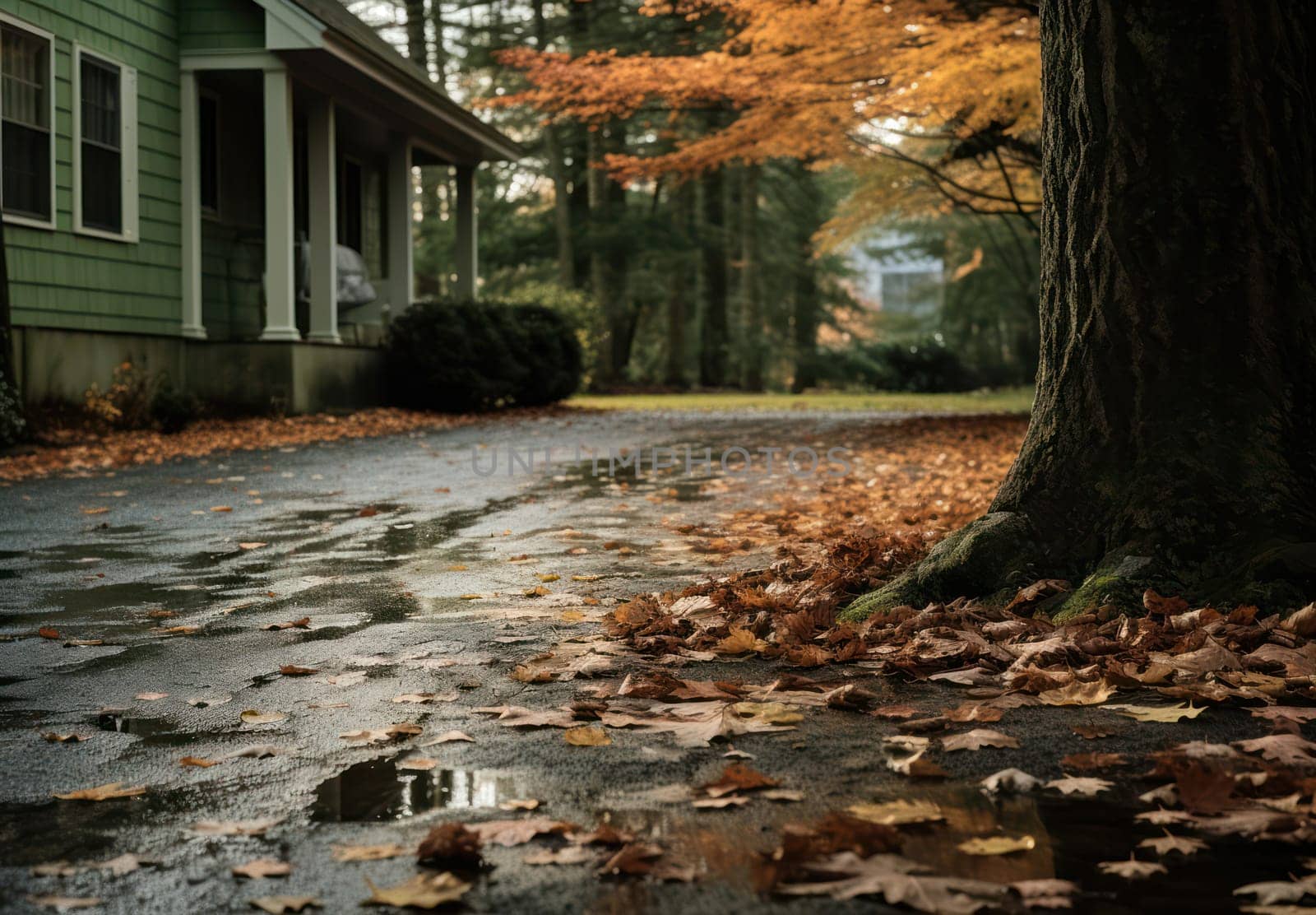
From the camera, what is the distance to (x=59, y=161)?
1380 cm

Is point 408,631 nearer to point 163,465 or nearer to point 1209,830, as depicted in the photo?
point 1209,830

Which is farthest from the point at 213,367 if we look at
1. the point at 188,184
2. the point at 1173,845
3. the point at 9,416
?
the point at 1173,845

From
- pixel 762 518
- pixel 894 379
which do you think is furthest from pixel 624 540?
pixel 894 379

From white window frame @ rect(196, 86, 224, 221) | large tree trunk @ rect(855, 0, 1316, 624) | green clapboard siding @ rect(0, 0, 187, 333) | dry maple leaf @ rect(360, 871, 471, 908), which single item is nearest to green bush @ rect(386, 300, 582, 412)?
white window frame @ rect(196, 86, 224, 221)

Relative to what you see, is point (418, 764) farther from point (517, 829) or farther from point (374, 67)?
point (374, 67)

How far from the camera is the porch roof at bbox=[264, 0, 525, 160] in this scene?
605 inches

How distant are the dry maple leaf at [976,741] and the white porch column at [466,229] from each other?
20.2 m

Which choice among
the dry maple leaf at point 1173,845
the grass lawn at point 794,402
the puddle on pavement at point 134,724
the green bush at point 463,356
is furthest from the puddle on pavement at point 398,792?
the grass lawn at point 794,402

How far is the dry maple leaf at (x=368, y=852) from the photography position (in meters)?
2.51

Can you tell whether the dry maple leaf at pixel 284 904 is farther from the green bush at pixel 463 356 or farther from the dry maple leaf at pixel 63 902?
the green bush at pixel 463 356

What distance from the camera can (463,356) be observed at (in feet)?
59.2

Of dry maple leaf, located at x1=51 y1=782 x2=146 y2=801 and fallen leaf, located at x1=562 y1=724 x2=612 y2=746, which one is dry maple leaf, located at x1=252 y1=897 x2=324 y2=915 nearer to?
dry maple leaf, located at x1=51 y1=782 x2=146 y2=801

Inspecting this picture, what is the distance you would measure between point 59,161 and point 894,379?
24590 mm

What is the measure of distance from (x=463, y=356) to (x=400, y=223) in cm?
413
